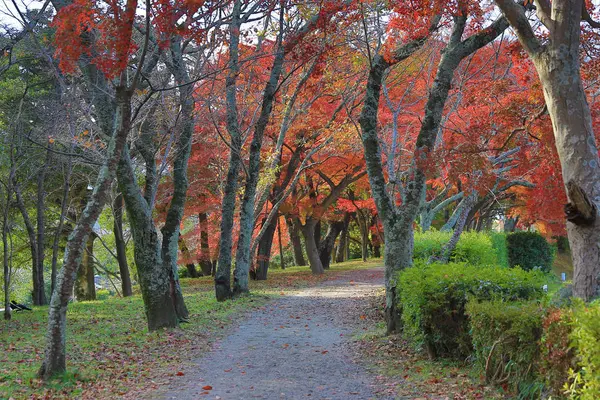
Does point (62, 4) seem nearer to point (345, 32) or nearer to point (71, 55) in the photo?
point (71, 55)

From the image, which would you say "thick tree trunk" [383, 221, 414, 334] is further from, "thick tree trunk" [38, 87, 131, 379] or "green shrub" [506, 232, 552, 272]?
"green shrub" [506, 232, 552, 272]

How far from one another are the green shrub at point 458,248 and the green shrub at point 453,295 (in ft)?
20.6

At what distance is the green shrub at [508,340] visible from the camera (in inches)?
192

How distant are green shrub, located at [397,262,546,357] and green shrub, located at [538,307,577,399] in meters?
1.76

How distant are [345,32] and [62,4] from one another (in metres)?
6.95

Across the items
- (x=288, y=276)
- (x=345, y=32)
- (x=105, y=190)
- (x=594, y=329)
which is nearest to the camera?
(x=594, y=329)

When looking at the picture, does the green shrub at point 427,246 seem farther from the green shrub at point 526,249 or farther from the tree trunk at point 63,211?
the green shrub at point 526,249

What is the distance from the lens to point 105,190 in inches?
290

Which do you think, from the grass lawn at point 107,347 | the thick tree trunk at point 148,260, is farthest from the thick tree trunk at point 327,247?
the thick tree trunk at point 148,260

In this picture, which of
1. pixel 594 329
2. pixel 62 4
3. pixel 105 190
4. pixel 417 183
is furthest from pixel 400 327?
pixel 62 4

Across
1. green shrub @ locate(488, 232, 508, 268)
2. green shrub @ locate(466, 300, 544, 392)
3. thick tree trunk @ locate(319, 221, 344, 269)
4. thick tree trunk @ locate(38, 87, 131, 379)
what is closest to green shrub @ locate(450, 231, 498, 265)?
green shrub @ locate(488, 232, 508, 268)

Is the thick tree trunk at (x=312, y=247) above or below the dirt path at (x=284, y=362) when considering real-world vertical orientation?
above

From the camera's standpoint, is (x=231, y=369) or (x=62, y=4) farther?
(x=62, y=4)

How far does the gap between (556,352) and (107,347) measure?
24.0 ft
